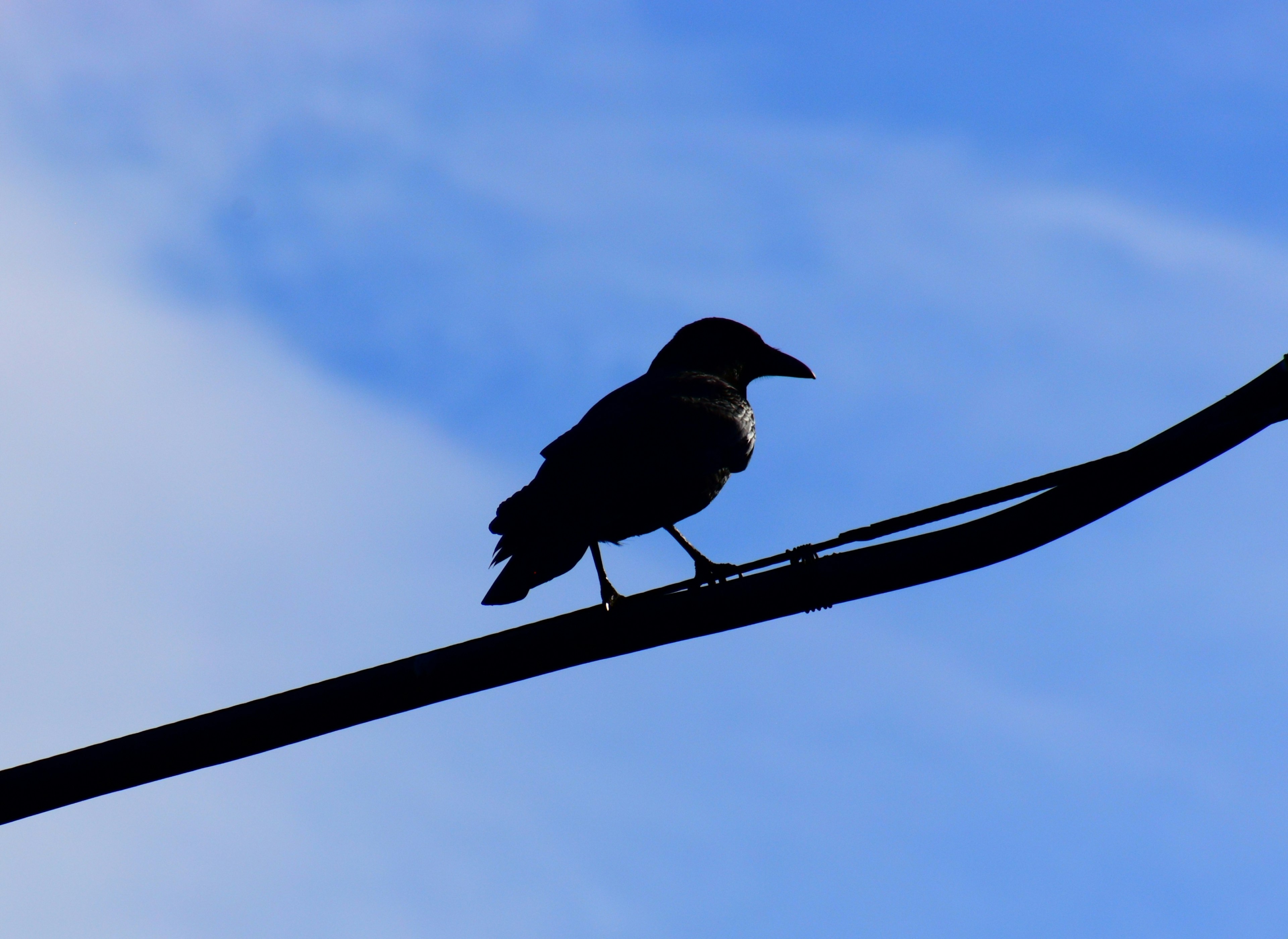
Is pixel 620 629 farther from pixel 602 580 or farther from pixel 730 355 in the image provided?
pixel 730 355

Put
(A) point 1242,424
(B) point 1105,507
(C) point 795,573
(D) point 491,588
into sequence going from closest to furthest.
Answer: (A) point 1242,424
(B) point 1105,507
(C) point 795,573
(D) point 491,588

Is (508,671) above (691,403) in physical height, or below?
below

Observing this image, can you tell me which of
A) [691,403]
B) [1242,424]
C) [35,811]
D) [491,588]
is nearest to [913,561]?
[1242,424]

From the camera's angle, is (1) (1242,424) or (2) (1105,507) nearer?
(1) (1242,424)

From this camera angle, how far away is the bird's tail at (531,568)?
4.74 metres

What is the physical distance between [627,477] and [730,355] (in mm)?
2835

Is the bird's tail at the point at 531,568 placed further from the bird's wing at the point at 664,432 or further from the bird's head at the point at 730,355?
the bird's head at the point at 730,355

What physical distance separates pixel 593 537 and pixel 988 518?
1.95 meters

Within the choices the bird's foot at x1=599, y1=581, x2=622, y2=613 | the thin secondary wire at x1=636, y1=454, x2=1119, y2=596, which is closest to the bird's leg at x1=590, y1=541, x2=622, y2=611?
the bird's foot at x1=599, y1=581, x2=622, y2=613

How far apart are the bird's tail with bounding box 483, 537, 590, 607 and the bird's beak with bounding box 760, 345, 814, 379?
3.44 metres

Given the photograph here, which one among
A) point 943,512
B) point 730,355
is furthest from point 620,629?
point 730,355

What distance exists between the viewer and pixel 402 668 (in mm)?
3553

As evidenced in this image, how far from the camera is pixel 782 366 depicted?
8195mm

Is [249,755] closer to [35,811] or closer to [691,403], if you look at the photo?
[35,811]
